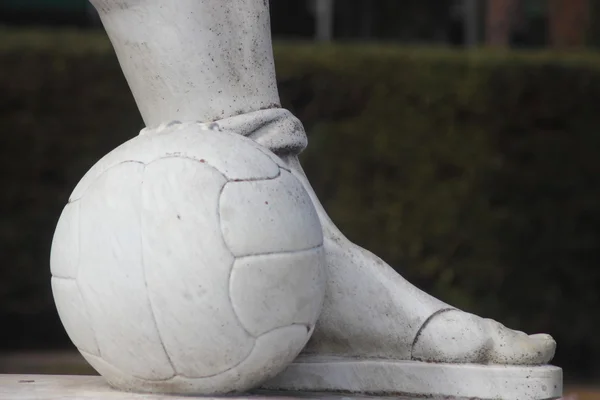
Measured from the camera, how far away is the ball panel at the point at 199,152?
11.1ft

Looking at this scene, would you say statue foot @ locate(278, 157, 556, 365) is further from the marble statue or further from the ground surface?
the ground surface

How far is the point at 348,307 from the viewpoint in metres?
3.89

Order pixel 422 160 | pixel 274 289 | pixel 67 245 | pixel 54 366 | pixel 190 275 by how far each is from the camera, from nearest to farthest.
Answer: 1. pixel 190 275
2. pixel 274 289
3. pixel 67 245
4. pixel 54 366
5. pixel 422 160

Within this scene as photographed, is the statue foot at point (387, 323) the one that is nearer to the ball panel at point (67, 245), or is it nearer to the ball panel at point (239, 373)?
the ball panel at point (239, 373)

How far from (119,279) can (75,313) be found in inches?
9.2

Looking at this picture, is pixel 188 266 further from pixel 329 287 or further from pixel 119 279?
pixel 329 287

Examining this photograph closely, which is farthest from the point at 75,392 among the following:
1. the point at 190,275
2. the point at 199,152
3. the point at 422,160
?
the point at 422,160

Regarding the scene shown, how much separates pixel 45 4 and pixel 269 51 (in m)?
9.25

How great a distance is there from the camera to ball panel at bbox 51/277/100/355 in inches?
132

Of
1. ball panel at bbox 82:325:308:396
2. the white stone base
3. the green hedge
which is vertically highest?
ball panel at bbox 82:325:308:396

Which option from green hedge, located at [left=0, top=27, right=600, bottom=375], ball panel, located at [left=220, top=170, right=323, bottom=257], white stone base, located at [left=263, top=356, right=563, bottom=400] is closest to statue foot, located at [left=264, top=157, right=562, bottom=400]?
white stone base, located at [left=263, top=356, right=563, bottom=400]

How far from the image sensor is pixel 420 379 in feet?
12.5

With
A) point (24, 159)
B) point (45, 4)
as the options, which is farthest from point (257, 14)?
point (45, 4)

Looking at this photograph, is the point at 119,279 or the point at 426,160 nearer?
the point at 119,279
